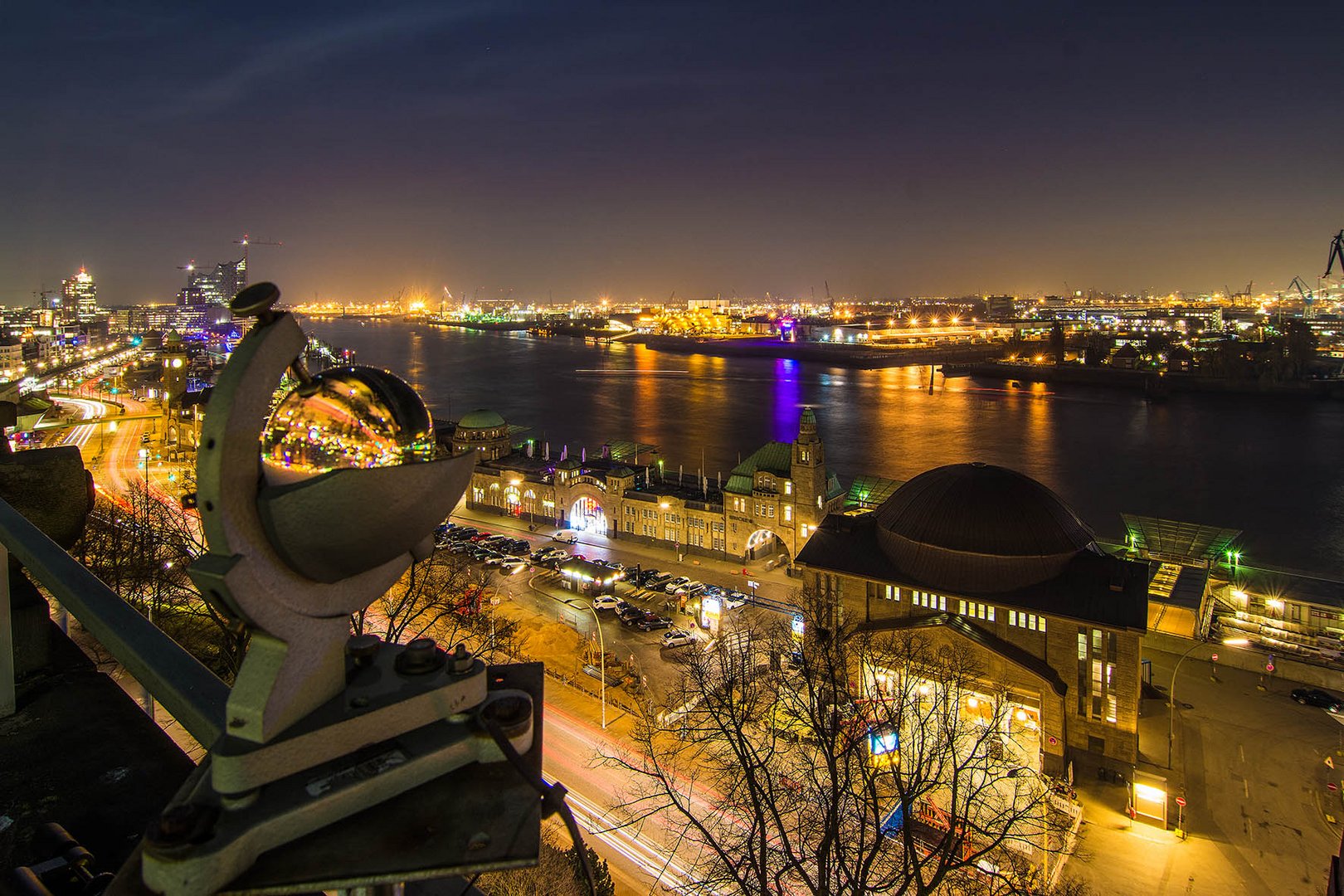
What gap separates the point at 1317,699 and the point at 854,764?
30.4 feet

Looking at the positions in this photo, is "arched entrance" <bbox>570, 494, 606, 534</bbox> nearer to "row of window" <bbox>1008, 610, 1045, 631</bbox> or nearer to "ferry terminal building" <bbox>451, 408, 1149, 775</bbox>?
"ferry terminal building" <bbox>451, 408, 1149, 775</bbox>

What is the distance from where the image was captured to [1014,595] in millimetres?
12352

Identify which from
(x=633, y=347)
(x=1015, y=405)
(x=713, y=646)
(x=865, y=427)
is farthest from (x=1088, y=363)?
(x=713, y=646)

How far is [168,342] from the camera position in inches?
1629

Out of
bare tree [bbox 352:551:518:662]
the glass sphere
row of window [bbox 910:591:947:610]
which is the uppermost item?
the glass sphere

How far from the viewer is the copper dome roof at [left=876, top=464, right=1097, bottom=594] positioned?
1263cm

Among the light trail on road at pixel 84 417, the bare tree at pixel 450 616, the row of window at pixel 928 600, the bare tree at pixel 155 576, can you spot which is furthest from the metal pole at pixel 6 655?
the light trail on road at pixel 84 417

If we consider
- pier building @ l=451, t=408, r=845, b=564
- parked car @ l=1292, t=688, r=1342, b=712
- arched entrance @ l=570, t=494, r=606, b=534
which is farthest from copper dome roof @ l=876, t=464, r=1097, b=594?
arched entrance @ l=570, t=494, r=606, b=534

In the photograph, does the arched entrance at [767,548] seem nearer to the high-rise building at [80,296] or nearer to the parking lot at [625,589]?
the parking lot at [625,589]

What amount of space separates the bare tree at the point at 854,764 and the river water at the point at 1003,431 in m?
19.3

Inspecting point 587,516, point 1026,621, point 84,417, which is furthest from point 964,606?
point 84,417

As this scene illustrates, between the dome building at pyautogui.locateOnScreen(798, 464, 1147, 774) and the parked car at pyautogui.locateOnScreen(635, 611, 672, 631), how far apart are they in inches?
155

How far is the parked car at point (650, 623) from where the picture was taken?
16.6 m

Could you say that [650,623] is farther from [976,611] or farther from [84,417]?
[84,417]
